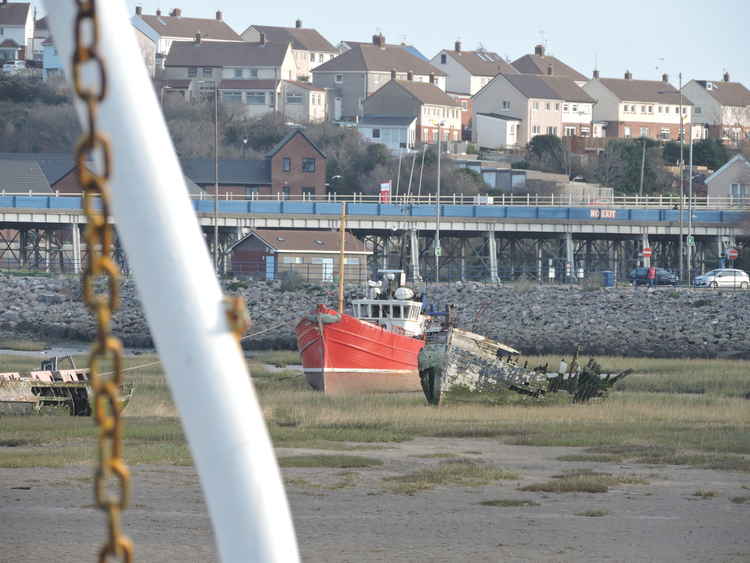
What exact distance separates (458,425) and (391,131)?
125943mm

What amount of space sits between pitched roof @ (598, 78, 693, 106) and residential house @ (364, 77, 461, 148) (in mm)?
23962

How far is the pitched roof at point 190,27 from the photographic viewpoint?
191 m

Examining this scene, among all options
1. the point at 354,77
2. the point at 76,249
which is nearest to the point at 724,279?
the point at 76,249

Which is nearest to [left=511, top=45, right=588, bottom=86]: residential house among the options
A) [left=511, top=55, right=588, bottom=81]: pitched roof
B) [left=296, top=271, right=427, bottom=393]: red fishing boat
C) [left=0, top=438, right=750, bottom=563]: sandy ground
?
[left=511, top=55, right=588, bottom=81]: pitched roof

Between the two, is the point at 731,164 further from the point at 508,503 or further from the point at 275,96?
the point at 508,503

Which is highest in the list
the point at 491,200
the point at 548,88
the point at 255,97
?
the point at 548,88

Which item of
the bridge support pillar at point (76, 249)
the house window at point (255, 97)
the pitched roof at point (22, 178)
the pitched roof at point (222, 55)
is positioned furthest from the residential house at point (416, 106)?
the bridge support pillar at point (76, 249)

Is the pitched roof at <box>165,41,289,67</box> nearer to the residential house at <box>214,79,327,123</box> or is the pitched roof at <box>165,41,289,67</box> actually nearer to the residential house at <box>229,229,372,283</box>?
the residential house at <box>214,79,327,123</box>

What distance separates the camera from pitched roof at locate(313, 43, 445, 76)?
175375mm

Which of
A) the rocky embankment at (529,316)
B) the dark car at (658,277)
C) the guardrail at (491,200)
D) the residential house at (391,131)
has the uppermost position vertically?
the residential house at (391,131)

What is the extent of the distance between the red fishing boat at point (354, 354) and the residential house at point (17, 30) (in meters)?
143

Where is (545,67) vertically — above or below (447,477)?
above

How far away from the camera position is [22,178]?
10812 cm

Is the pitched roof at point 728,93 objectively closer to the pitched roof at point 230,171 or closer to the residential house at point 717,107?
the residential house at point 717,107
